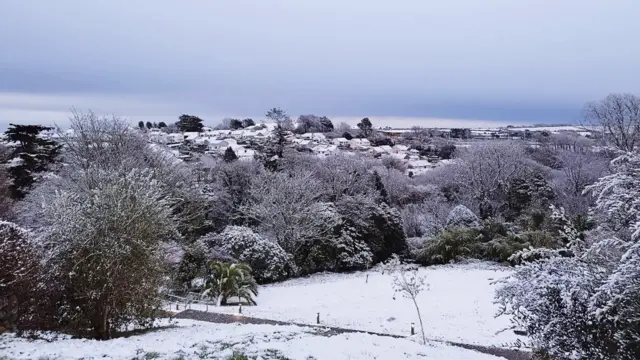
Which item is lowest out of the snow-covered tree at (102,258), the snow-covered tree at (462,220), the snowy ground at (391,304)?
the snowy ground at (391,304)

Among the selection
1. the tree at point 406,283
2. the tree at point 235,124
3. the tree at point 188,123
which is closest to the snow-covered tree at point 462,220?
the tree at point 406,283

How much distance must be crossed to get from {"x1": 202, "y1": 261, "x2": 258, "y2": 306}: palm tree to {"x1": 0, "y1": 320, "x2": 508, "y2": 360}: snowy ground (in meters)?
6.61

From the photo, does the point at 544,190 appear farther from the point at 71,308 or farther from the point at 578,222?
the point at 71,308

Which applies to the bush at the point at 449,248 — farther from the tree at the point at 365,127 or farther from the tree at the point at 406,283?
the tree at the point at 365,127

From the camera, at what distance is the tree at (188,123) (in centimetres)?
5862

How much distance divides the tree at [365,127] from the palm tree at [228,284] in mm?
51060

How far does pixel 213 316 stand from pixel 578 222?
57.7ft

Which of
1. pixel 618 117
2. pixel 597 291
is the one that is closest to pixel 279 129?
pixel 618 117

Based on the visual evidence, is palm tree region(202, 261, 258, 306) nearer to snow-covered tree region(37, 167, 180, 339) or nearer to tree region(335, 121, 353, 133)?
snow-covered tree region(37, 167, 180, 339)

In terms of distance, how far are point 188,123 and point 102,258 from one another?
5117 centimetres

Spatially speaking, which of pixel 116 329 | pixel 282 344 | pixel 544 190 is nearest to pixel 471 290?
pixel 282 344

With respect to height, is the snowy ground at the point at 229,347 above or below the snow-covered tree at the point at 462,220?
above

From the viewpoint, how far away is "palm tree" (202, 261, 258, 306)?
15961mm

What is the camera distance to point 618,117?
94.3 feet
